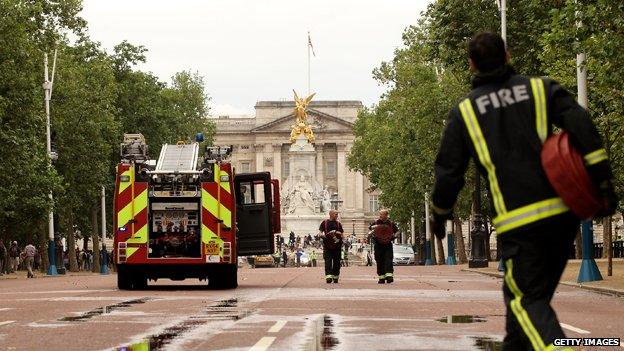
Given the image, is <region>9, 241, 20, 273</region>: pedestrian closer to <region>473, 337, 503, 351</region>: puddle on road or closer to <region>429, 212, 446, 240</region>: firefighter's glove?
<region>473, 337, 503, 351</region>: puddle on road

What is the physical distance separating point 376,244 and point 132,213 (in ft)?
21.0

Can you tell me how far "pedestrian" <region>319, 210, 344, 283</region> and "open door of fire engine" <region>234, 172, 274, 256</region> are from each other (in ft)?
8.38

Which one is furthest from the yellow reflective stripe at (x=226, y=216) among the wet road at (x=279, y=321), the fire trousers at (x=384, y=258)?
the fire trousers at (x=384, y=258)

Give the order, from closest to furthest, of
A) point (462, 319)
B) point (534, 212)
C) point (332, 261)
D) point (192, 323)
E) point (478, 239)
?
point (534, 212) < point (192, 323) < point (462, 319) < point (332, 261) < point (478, 239)

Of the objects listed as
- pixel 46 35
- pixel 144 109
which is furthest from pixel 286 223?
pixel 46 35

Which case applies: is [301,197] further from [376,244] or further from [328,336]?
[328,336]

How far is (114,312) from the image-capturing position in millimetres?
19328

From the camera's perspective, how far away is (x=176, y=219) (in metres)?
29.5

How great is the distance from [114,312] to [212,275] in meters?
10.7

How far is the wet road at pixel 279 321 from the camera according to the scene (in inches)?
532

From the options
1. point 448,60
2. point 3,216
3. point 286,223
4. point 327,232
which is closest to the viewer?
point 327,232

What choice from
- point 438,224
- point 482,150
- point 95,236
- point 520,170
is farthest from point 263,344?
point 95,236

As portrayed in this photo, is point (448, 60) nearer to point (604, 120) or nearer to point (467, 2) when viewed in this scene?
point (467, 2)

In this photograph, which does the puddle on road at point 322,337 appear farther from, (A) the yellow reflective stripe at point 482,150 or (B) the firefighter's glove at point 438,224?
(A) the yellow reflective stripe at point 482,150
